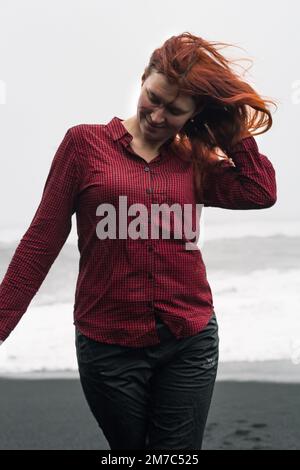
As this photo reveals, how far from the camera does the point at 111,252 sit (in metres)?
1.36

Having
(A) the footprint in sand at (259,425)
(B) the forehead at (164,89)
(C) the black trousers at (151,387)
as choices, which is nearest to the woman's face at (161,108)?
(B) the forehead at (164,89)

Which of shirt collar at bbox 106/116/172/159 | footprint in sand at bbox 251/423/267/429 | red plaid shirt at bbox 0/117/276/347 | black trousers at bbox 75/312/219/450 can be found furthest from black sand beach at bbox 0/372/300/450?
shirt collar at bbox 106/116/172/159

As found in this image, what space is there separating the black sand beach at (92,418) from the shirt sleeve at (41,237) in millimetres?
1248

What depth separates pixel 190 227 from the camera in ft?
4.63

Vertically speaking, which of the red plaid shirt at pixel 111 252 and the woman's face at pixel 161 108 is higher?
the woman's face at pixel 161 108

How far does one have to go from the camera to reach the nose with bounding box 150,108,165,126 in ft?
4.49

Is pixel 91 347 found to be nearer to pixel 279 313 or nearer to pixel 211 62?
pixel 211 62

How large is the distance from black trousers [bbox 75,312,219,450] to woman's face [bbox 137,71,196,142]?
335mm

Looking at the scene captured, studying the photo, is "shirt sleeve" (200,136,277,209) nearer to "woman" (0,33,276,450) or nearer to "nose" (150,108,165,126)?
"woman" (0,33,276,450)

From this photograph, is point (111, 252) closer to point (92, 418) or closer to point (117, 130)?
point (117, 130)

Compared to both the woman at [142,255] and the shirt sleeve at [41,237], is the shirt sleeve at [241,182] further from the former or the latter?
the shirt sleeve at [41,237]

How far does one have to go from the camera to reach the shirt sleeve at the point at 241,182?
1485 mm
